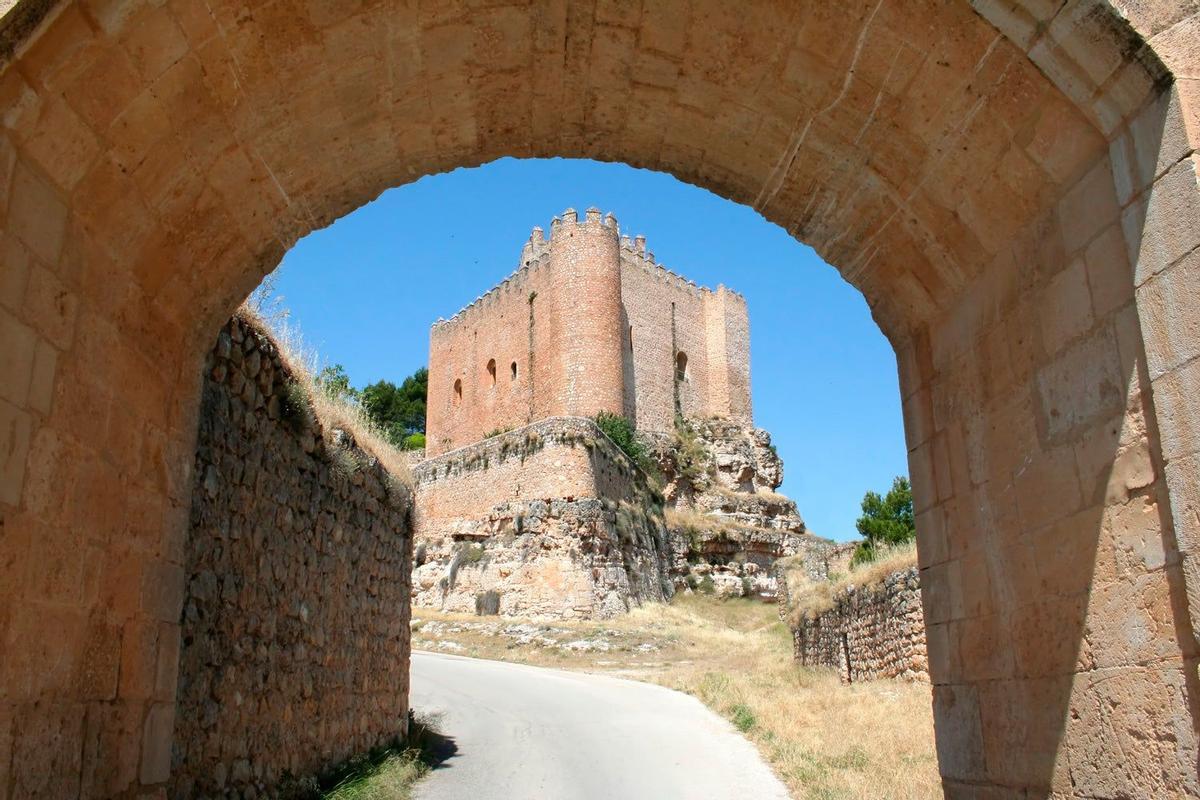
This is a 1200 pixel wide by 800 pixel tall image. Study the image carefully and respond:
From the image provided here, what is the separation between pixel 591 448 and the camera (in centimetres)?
3228

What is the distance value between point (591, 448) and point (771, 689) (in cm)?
1543

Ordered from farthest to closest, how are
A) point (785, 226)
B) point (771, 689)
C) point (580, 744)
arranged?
point (771, 689), point (580, 744), point (785, 226)

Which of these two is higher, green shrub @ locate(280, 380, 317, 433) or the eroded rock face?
the eroded rock face

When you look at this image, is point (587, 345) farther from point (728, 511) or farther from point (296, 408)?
point (296, 408)

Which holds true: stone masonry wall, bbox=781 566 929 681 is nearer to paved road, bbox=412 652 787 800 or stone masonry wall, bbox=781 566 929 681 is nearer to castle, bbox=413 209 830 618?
paved road, bbox=412 652 787 800

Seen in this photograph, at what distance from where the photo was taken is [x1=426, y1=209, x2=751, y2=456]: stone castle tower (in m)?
40.2

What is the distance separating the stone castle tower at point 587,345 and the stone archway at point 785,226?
113ft

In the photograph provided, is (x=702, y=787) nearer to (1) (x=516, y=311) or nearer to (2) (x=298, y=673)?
(2) (x=298, y=673)

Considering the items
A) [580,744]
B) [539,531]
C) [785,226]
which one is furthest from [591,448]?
[785,226]

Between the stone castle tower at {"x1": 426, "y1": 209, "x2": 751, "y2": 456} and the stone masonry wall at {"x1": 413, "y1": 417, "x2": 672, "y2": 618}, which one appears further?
the stone castle tower at {"x1": 426, "y1": 209, "x2": 751, "y2": 456}

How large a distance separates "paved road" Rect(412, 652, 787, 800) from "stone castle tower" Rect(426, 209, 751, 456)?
2190 cm

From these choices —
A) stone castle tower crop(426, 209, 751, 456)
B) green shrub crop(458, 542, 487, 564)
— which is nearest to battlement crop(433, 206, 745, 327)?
stone castle tower crop(426, 209, 751, 456)

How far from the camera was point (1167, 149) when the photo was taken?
10.6ft

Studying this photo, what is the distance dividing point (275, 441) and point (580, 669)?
16881 mm
